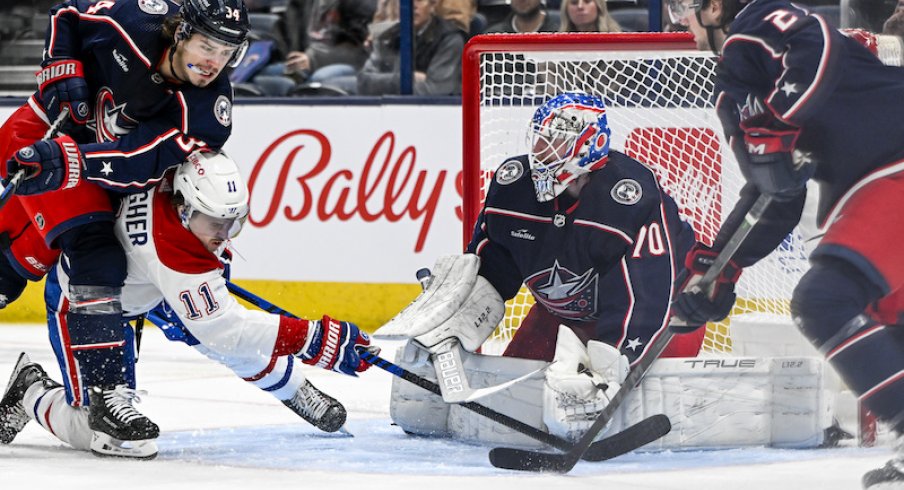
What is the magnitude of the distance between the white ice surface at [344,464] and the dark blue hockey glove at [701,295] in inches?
11.2

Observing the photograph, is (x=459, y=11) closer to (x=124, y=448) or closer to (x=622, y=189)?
(x=622, y=189)

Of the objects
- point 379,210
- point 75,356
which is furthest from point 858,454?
point 379,210

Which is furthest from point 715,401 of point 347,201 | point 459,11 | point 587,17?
point 459,11

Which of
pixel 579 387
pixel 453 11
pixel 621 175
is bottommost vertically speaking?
pixel 579 387

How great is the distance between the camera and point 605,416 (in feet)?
10.4

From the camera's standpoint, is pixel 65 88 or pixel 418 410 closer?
pixel 65 88

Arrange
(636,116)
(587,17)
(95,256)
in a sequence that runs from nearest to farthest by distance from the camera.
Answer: (95,256), (636,116), (587,17)

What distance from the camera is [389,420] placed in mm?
3863

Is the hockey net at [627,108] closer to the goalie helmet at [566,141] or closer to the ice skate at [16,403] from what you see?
the goalie helmet at [566,141]

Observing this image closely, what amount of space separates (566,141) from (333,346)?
647 millimetres

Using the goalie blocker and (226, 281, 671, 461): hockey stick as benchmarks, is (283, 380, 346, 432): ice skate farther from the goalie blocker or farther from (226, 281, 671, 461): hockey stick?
the goalie blocker

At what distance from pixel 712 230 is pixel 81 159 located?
1.48 metres

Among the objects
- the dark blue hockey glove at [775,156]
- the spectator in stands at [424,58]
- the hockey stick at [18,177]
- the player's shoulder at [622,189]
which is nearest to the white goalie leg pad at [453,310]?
the player's shoulder at [622,189]

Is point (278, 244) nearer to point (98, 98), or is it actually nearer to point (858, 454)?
point (98, 98)
